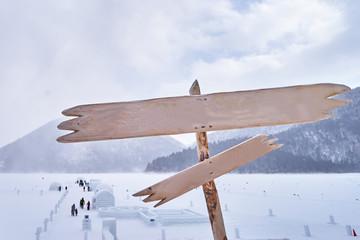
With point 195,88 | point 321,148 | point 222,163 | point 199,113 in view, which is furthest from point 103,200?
point 321,148

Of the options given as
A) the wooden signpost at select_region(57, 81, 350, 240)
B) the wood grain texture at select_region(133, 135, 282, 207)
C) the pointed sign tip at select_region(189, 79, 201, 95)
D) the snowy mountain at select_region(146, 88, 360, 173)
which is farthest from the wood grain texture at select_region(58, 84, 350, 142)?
the snowy mountain at select_region(146, 88, 360, 173)

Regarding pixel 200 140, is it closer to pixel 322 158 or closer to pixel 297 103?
pixel 297 103

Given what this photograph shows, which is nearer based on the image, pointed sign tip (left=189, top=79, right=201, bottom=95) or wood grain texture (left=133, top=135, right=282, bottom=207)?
wood grain texture (left=133, top=135, right=282, bottom=207)

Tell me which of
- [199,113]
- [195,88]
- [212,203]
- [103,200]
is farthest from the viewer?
[103,200]

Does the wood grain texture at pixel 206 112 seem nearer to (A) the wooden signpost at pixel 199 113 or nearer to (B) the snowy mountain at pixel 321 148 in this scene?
(A) the wooden signpost at pixel 199 113

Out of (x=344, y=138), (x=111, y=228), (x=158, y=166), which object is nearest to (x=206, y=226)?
(x=111, y=228)

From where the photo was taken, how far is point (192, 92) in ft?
9.00

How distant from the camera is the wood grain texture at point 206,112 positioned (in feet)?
5.37

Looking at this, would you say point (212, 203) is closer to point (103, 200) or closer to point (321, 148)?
point (103, 200)

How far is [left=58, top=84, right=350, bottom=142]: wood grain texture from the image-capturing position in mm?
1637

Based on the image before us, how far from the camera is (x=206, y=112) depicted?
1802 millimetres

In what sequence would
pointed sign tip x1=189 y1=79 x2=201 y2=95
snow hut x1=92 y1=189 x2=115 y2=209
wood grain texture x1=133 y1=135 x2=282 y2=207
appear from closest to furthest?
wood grain texture x1=133 y1=135 x2=282 y2=207 → pointed sign tip x1=189 y1=79 x2=201 y2=95 → snow hut x1=92 y1=189 x2=115 y2=209

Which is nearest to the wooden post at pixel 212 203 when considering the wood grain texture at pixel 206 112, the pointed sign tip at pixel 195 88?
the pointed sign tip at pixel 195 88

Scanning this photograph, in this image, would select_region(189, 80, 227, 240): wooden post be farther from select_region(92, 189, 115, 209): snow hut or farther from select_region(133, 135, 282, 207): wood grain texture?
select_region(92, 189, 115, 209): snow hut
